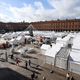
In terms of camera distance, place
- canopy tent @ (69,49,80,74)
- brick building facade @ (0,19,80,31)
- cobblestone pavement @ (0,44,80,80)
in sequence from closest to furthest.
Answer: cobblestone pavement @ (0,44,80,80)
canopy tent @ (69,49,80,74)
brick building facade @ (0,19,80,31)

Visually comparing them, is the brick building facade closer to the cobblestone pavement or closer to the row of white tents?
the row of white tents

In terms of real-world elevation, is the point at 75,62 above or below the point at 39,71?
above

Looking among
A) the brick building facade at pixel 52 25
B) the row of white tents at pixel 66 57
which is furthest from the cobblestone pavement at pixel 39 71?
the brick building facade at pixel 52 25

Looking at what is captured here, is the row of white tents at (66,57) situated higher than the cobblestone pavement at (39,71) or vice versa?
the row of white tents at (66,57)

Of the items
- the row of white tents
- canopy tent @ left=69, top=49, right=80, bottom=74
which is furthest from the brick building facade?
canopy tent @ left=69, top=49, right=80, bottom=74

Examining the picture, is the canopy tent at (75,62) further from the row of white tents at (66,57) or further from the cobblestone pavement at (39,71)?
the cobblestone pavement at (39,71)

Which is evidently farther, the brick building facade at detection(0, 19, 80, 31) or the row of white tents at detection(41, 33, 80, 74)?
the brick building facade at detection(0, 19, 80, 31)

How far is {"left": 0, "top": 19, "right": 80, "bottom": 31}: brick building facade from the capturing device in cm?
9014

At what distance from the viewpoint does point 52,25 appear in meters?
105

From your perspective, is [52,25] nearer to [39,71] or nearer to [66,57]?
[66,57]

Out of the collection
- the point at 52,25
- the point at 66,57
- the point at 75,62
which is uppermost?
the point at 52,25

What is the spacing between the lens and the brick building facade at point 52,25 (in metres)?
90.1

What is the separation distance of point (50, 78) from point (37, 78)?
5.60 ft

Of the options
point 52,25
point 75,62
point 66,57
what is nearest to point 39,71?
point 66,57
